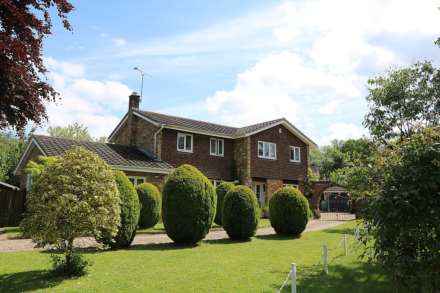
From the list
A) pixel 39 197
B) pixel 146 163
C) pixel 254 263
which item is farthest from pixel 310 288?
pixel 146 163

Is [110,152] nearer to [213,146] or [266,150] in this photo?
[213,146]

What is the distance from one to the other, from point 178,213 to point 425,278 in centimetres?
995

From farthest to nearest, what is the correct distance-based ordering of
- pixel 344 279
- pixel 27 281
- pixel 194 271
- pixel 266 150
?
pixel 266 150 < pixel 194 271 < pixel 344 279 < pixel 27 281

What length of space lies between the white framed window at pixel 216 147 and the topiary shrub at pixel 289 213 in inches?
439

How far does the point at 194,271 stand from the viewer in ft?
33.2

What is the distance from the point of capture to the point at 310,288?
29.2ft

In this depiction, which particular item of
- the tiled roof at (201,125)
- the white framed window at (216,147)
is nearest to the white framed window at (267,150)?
the tiled roof at (201,125)

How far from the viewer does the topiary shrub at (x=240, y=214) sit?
674 inches

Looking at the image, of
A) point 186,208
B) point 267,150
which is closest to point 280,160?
point 267,150

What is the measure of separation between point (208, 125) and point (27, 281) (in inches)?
919

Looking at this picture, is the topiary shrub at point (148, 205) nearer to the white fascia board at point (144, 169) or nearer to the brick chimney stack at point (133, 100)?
the white fascia board at point (144, 169)

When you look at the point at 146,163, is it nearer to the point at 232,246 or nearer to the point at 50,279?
the point at 232,246

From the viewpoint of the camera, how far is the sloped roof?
27812 mm

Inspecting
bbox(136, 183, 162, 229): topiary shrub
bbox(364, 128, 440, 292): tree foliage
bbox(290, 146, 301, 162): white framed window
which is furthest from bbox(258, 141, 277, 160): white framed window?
bbox(364, 128, 440, 292): tree foliage
